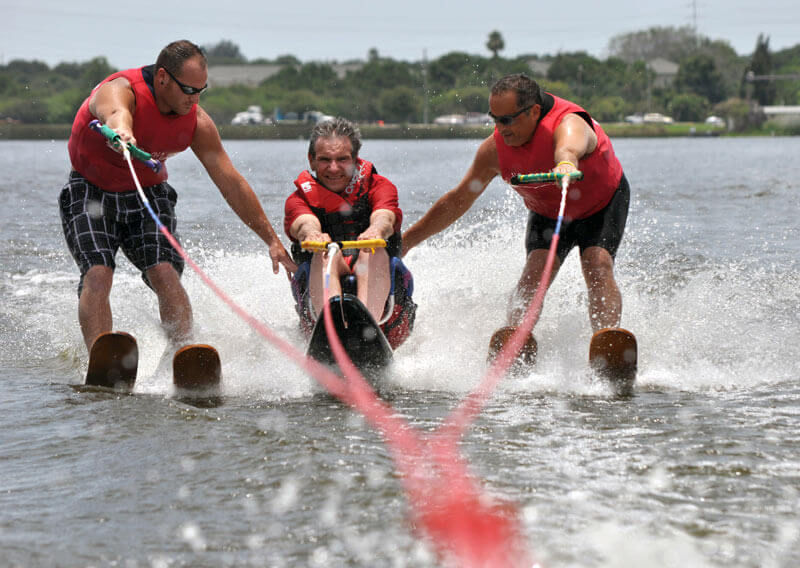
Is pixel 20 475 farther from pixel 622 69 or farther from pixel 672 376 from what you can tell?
pixel 622 69

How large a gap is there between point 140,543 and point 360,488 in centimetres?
81

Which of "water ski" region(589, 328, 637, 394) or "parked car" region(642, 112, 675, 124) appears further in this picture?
"parked car" region(642, 112, 675, 124)

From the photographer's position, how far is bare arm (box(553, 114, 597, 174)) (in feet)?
16.0

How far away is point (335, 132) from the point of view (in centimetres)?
527

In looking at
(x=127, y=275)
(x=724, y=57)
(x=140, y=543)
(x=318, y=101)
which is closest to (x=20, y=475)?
(x=140, y=543)

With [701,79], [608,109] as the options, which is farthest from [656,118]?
[701,79]

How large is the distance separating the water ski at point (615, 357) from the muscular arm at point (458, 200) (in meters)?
1.32

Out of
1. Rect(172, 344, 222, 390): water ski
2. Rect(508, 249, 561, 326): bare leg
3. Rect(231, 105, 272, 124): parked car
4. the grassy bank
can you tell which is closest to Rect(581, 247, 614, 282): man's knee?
Rect(508, 249, 561, 326): bare leg

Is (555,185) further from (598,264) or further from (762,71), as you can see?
(762,71)

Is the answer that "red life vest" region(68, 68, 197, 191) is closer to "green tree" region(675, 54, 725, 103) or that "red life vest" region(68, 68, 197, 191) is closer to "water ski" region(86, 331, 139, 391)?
"water ski" region(86, 331, 139, 391)

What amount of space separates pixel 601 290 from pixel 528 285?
1.56 ft

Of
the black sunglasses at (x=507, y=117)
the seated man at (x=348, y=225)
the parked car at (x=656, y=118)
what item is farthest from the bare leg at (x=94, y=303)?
the parked car at (x=656, y=118)

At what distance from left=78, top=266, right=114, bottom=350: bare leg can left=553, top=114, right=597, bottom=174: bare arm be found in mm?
2409

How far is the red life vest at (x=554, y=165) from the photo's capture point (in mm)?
5285
